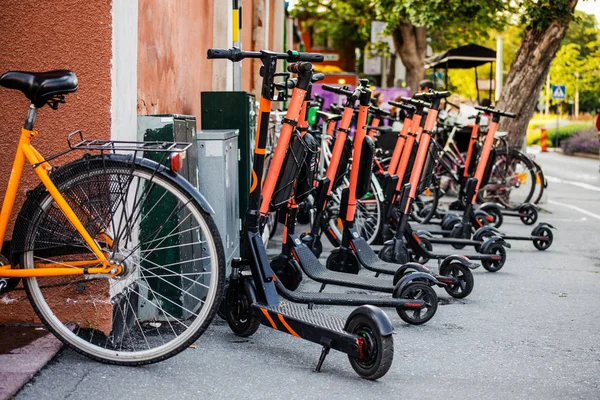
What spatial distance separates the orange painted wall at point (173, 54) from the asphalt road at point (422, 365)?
5.46ft

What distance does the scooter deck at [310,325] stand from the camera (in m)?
4.52

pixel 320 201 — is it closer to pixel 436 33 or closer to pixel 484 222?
pixel 484 222

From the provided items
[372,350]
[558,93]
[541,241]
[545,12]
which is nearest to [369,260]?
[372,350]

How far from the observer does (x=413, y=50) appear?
1303 inches

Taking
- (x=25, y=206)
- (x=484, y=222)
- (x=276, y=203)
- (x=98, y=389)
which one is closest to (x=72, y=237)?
(x=25, y=206)

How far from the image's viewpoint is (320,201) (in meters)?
7.25

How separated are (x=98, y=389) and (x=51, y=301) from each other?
59 centimetres

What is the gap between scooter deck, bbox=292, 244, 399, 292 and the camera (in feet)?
19.9

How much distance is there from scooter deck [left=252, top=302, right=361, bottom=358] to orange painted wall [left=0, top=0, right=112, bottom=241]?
3.84ft

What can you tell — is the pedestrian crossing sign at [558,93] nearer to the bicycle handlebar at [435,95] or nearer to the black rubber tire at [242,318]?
the bicycle handlebar at [435,95]

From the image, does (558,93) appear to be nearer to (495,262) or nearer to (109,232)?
(495,262)

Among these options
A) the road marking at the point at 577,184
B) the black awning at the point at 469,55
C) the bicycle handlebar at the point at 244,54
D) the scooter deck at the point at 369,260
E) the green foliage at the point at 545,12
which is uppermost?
the green foliage at the point at 545,12

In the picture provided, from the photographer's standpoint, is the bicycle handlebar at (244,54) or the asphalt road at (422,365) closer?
the asphalt road at (422,365)

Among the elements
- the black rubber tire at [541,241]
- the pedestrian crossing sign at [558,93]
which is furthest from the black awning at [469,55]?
the pedestrian crossing sign at [558,93]
